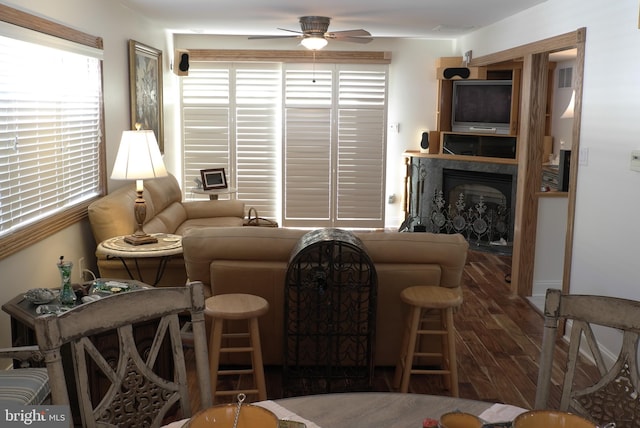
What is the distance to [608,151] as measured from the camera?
12.7 feet

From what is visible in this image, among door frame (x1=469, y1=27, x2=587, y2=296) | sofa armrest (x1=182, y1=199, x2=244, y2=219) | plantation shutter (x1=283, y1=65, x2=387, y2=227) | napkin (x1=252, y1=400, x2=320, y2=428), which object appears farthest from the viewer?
plantation shutter (x1=283, y1=65, x2=387, y2=227)

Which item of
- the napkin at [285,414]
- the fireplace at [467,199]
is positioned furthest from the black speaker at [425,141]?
the napkin at [285,414]

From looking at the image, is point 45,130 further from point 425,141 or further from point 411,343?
point 425,141

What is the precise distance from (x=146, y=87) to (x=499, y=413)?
5521mm

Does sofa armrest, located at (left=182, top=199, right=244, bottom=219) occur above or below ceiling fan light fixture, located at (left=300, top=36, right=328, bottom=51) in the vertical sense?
below

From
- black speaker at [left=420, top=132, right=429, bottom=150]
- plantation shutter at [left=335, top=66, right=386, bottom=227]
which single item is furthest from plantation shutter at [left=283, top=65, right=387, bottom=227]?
black speaker at [left=420, top=132, right=429, bottom=150]

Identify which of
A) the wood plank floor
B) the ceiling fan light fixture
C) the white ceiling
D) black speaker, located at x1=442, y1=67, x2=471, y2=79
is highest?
the white ceiling

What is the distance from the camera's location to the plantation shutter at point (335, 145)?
8.08m

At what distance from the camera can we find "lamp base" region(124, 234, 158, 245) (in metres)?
4.15

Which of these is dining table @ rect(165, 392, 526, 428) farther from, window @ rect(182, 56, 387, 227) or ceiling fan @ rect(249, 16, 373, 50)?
window @ rect(182, 56, 387, 227)

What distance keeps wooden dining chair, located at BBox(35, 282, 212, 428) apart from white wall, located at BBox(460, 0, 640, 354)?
278 centimetres

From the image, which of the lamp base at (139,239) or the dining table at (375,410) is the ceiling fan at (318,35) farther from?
the dining table at (375,410)

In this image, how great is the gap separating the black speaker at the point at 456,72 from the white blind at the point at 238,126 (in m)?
2.06

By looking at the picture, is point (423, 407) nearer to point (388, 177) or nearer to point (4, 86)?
point (4, 86)
